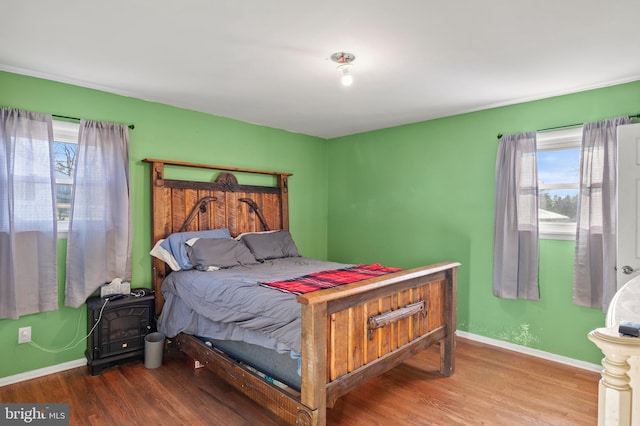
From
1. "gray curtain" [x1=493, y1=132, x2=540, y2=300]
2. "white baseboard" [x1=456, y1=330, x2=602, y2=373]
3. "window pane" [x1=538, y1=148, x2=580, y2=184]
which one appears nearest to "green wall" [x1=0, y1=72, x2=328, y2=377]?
"white baseboard" [x1=456, y1=330, x2=602, y2=373]

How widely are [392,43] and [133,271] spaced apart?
297 cm

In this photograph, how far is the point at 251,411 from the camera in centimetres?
240

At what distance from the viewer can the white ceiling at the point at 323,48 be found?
1914 mm

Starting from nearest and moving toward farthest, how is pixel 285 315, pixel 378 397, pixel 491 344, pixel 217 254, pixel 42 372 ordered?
1. pixel 285 315
2. pixel 378 397
3. pixel 42 372
4. pixel 217 254
5. pixel 491 344

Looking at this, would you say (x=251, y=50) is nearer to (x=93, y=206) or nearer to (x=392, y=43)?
(x=392, y=43)

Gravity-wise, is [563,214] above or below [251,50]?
below

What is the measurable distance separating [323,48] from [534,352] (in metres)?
3.26

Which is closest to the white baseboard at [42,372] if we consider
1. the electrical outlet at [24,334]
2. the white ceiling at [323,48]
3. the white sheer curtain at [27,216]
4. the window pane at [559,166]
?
the electrical outlet at [24,334]

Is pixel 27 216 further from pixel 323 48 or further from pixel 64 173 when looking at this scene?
pixel 323 48

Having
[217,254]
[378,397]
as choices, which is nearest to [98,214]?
[217,254]

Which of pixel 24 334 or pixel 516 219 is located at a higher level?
pixel 516 219

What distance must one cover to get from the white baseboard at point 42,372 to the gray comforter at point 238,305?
69 centimetres

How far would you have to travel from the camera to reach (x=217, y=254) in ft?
11.1

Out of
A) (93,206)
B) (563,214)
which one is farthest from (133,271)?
(563,214)
